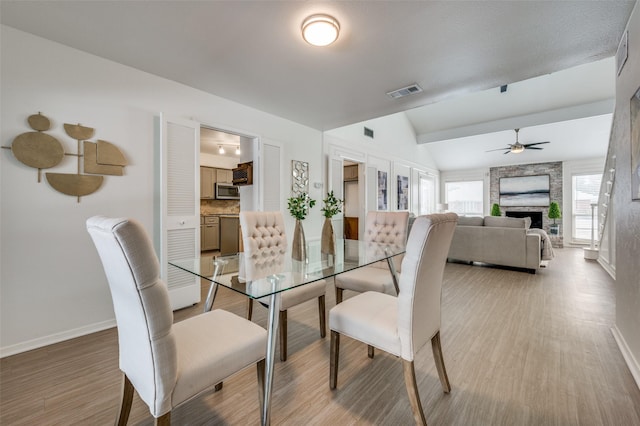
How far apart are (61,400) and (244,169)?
311 centimetres

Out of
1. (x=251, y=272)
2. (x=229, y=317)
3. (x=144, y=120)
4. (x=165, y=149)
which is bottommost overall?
(x=229, y=317)

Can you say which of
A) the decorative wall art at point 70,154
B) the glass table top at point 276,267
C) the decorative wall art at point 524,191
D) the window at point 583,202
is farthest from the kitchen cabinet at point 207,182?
the window at point 583,202

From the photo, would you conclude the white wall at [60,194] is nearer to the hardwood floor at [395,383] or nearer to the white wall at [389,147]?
the hardwood floor at [395,383]

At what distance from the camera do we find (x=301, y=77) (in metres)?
2.71

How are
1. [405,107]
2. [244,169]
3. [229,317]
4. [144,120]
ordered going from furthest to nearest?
[244,169] < [405,107] < [144,120] < [229,317]

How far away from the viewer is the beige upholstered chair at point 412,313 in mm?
1216

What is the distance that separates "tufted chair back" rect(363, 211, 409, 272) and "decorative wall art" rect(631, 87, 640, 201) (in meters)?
1.50

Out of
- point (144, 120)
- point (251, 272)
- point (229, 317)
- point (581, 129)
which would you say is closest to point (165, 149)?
point (144, 120)

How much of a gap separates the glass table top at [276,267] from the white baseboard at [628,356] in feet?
5.20

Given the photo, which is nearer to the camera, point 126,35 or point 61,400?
point 61,400

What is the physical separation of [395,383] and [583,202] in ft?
29.5

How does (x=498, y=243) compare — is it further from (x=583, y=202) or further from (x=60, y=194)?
(x=60, y=194)

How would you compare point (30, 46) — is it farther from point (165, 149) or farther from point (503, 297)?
point (503, 297)

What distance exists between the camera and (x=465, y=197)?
9.45 m
